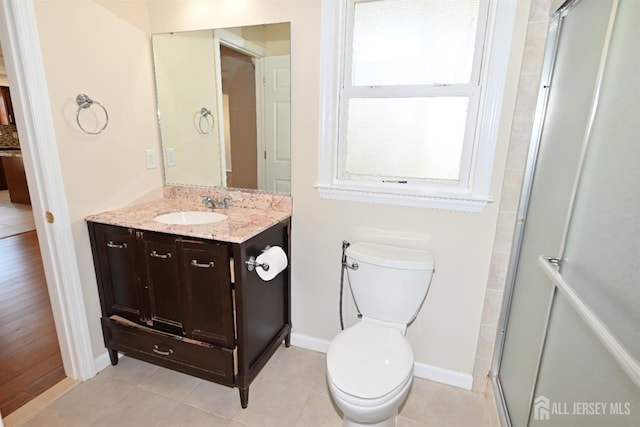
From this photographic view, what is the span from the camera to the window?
1.53 m

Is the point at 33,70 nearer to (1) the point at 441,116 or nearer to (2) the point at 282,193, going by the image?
(2) the point at 282,193

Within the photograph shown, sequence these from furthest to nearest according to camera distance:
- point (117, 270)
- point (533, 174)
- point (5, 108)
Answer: point (5, 108), point (117, 270), point (533, 174)

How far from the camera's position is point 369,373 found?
1.32 metres

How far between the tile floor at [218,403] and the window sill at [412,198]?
1030 millimetres

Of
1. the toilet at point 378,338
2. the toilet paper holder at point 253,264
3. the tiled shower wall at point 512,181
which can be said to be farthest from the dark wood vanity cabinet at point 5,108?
the tiled shower wall at point 512,181

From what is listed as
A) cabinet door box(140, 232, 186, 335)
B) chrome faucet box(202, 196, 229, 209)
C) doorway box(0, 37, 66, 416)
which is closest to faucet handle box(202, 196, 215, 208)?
chrome faucet box(202, 196, 229, 209)

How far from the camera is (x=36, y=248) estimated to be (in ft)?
11.9

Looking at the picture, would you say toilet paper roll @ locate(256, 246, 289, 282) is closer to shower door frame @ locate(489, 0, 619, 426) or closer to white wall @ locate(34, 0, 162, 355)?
white wall @ locate(34, 0, 162, 355)

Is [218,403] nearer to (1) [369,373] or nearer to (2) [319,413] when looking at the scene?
(2) [319,413]

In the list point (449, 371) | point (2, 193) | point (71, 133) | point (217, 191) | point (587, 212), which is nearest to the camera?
point (587, 212)

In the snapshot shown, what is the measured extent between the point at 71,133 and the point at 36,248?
9.46 ft

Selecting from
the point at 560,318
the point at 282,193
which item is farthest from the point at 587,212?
the point at 282,193

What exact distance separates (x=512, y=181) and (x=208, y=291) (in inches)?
60.3

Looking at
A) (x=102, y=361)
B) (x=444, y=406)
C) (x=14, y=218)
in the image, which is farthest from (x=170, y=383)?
(x=14, y=218)
